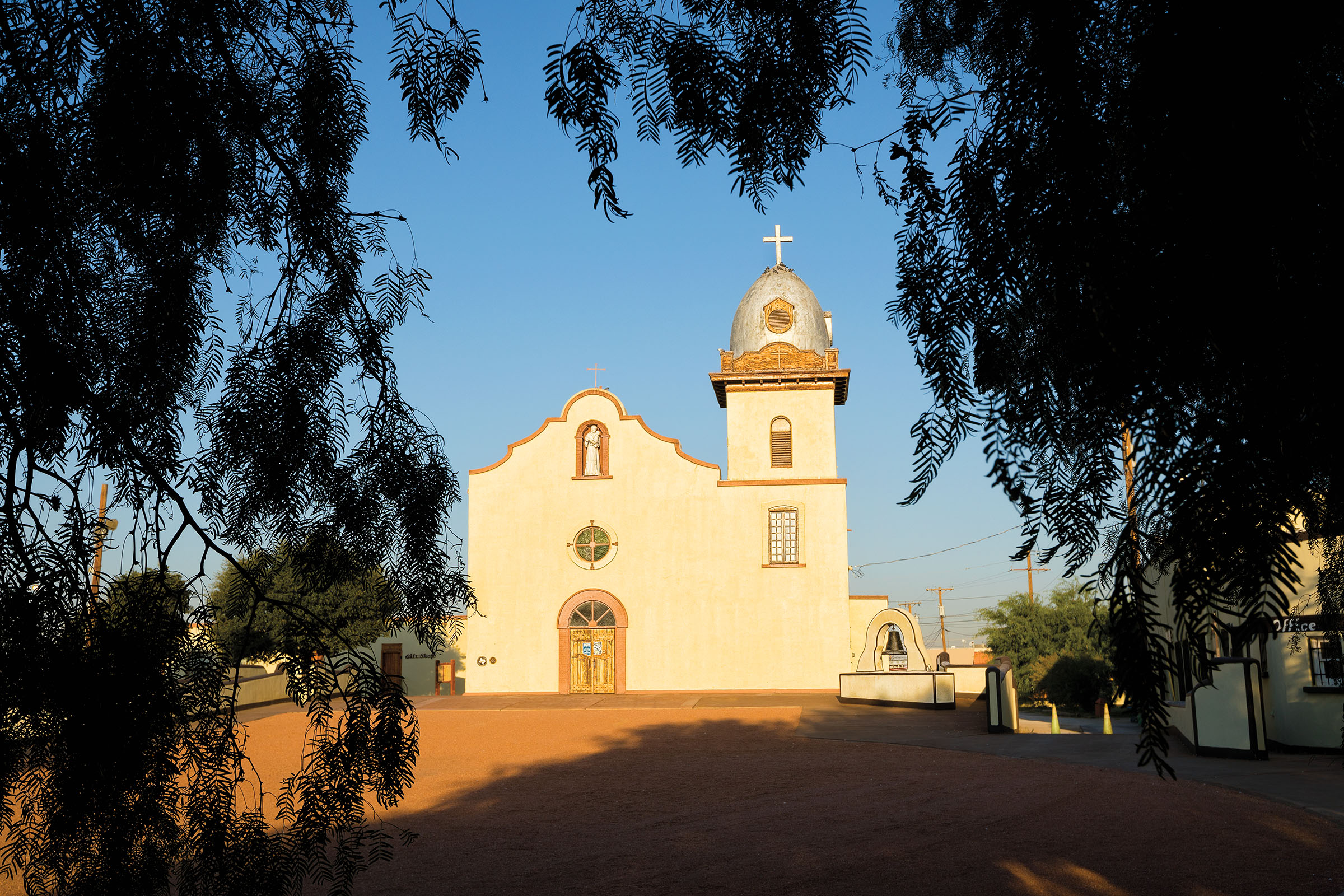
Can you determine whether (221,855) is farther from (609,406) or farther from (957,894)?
(609,406)

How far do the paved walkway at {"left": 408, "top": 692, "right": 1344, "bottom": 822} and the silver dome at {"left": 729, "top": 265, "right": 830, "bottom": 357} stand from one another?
38.2ft

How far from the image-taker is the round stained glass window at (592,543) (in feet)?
104

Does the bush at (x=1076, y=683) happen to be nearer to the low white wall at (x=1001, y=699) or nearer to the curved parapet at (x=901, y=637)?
the curved parapet at (x=901, y=637)

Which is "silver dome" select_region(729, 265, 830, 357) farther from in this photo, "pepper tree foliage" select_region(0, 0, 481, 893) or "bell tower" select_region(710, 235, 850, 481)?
"pepper tree foliage" select_region(0, 0, 481, 893)

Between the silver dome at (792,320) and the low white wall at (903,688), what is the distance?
11.6m

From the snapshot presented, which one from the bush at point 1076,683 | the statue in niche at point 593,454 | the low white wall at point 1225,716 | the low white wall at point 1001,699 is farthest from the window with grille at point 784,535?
the low white wall at point 1225,716

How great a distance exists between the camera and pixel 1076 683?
99.8ft

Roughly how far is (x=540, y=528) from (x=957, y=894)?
25.7 metres

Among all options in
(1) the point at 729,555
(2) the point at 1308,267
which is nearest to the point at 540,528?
(1) the point at 729,555

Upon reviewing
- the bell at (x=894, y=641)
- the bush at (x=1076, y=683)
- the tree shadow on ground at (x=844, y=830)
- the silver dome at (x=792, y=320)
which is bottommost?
the bush at (x=1076, y=683)

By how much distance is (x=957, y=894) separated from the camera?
702 centimetres

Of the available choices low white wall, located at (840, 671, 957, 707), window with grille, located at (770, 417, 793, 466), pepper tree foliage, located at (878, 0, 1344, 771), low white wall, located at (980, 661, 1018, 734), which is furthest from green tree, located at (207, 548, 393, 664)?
window with grille, located at (770, 417, 793, 466)

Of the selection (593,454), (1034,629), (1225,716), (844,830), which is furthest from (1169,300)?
(1034,629)

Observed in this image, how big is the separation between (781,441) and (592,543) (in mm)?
7037
